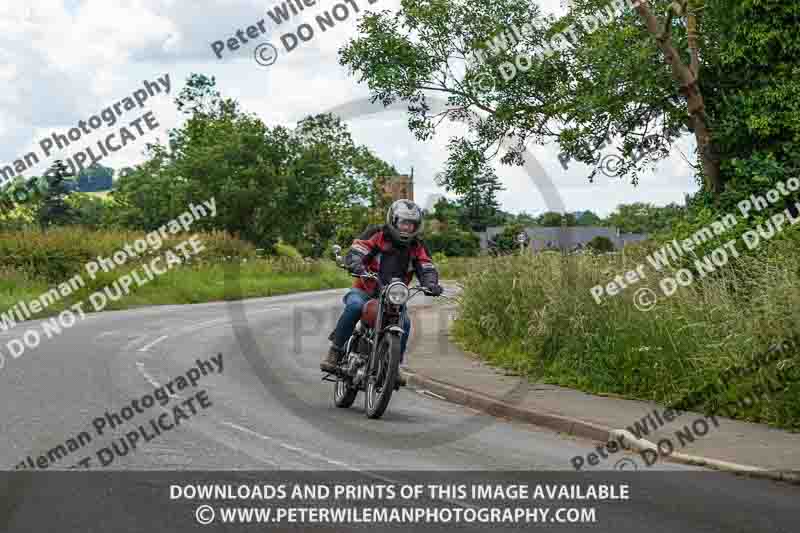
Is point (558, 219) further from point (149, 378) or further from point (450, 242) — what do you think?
point (149, 378)

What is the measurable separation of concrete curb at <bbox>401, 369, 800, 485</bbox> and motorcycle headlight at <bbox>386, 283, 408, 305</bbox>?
1889 mm

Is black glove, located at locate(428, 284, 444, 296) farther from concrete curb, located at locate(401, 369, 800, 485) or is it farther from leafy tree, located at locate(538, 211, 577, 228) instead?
leafy tree, located at locate(538, 211, 577, 228)

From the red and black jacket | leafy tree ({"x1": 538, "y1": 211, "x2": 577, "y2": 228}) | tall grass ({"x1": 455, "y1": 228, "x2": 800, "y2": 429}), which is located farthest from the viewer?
leafy tree ({"x1": 538, "y1": 211, "x2": 577, "y2": 228})

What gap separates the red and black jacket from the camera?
1138 cm

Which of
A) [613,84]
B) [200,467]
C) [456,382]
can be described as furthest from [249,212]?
[200,467]

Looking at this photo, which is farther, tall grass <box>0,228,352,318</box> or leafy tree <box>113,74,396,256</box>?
leafy tree <box>113,74,396,256</box>

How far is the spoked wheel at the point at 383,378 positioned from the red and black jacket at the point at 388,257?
959mm

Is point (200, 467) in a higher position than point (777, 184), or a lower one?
lower

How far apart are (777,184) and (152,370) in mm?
10270

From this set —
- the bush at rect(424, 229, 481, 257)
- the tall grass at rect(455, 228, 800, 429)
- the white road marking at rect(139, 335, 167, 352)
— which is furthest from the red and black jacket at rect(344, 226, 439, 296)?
the bush at rect(424, 229, 481, 257)

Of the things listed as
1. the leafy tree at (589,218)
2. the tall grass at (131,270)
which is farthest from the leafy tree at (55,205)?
the leafy tree at (589,218)

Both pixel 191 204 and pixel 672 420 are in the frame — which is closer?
pixel 672 420

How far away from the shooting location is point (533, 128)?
79.1ft

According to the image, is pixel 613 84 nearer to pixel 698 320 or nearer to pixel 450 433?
pixel 698 320
